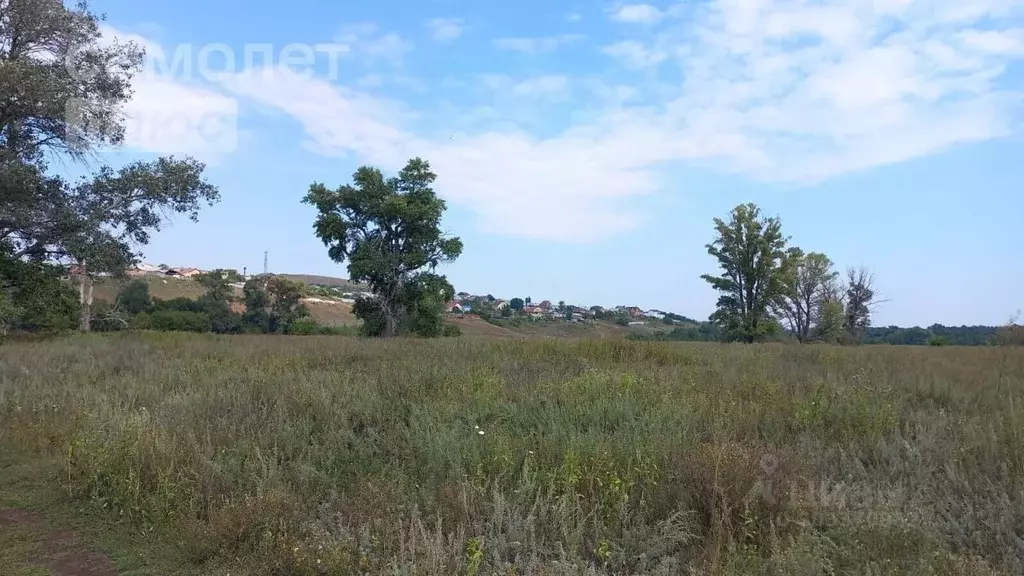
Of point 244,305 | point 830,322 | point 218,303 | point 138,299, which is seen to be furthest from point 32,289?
point 830,322

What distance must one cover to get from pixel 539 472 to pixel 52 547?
11.3ft

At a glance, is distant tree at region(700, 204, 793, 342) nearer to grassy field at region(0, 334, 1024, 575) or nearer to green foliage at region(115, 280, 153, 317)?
grassy field at region(0, 334, 1024, 575)

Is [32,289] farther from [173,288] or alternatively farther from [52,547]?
[173,288]

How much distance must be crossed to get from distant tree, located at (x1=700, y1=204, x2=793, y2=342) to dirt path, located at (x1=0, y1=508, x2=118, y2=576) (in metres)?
46.8

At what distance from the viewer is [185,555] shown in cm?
363

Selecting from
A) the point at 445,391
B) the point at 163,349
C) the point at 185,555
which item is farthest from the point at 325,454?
the point at 163,349

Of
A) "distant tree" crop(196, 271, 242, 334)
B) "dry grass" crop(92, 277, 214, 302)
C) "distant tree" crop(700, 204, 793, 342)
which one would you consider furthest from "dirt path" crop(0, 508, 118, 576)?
"dry grass" crop(92, 277, 214, 302)

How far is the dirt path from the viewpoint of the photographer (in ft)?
11.7

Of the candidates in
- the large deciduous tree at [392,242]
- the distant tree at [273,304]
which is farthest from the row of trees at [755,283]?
the distant tree at [273,304]

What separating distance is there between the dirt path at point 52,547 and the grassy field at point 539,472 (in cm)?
12

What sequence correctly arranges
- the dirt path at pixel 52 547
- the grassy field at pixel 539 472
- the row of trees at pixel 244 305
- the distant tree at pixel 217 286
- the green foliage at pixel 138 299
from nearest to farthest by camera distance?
the grassy field at pixel 539 472
the dirt path at pixel 52 547
the green foliage at pixel 138 299
the row of trees at pixel 244 305
the distant tree at pixel 217 286

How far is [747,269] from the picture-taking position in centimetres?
4691

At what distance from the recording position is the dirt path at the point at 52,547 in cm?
Answer: 356

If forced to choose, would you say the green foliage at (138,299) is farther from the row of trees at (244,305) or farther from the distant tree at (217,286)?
the distant tree at (217,286)
